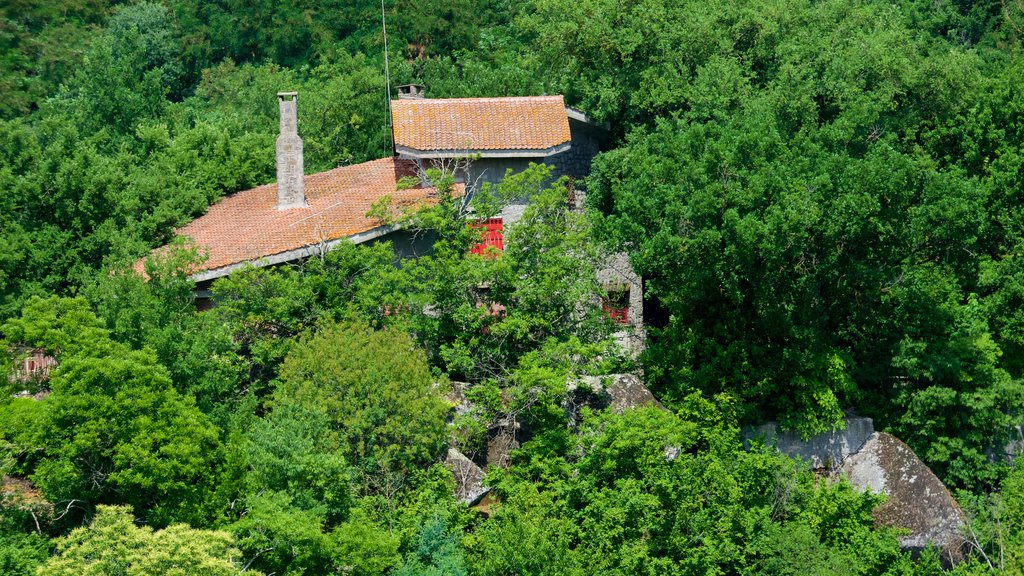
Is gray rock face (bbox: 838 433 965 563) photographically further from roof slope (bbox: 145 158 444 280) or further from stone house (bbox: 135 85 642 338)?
roof slope (bbox: 145 158 444 280)

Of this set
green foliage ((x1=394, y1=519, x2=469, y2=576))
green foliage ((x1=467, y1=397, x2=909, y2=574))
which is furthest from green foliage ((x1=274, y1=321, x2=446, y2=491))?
green foliage ((x1=467, y1=397, x2=909, y2=574))

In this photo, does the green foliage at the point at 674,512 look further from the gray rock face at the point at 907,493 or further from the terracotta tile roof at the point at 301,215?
the terracotta tile roof at the point at 301,215

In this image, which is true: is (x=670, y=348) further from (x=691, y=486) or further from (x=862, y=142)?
(x=862, y=142)

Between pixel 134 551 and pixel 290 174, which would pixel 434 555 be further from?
pixel 290 174

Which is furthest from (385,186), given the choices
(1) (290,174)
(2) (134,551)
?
(2) (134,551)

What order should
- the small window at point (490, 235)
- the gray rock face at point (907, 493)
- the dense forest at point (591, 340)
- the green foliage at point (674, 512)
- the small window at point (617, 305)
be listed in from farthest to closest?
the small window at point (617, 305)
the small window at point (490, 235)
the gray rock face at point (907, 493)
the green foliage at point (674, 512)
the dense forest at point (591, 340)

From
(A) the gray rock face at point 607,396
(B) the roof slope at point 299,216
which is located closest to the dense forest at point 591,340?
(A) the gray rock face at point 607,396
